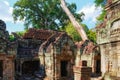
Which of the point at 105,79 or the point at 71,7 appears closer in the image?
the point at 105,79

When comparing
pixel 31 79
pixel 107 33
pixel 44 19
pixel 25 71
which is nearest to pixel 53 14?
pixel 44 19

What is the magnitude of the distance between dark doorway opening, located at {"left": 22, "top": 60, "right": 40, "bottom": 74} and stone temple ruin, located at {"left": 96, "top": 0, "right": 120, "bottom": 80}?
11.6 meters

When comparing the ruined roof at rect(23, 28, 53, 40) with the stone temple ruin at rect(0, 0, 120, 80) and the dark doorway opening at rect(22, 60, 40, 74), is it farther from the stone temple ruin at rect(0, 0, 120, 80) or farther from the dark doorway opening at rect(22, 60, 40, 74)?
the dark doorway opening at rect(22, 60, 40, 74)

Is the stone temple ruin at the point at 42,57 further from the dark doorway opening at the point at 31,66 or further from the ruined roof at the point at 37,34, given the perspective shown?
the ruined roof at the point at 37,34

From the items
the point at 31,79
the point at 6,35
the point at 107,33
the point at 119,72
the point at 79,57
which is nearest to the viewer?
the point at 119,72

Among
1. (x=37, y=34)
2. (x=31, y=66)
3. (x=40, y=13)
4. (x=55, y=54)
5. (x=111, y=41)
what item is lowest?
(x=31, y=66)

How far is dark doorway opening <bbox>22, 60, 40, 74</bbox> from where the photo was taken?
812 inches

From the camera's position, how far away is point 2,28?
15695 mm

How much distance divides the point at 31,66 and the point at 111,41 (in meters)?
12.9

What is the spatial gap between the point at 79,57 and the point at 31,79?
421 cm

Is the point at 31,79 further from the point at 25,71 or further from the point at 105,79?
the point at 105,79

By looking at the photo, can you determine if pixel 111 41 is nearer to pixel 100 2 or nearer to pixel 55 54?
pixel 55 54

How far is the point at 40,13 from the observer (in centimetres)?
4212

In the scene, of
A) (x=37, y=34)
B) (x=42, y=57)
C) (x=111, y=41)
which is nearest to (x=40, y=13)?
(x=37, y=34)
